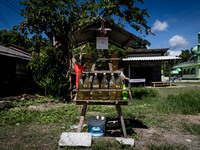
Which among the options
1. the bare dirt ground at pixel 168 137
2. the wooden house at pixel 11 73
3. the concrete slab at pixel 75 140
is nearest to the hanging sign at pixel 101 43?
the concrete slab at pixel 75 140

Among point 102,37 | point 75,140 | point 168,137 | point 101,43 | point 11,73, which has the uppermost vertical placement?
point 102,37

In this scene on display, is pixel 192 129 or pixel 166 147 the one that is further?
pixel 192 129

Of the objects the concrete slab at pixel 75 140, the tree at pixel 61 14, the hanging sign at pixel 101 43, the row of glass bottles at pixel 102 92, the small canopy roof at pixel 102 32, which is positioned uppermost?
the tree at pixel 61 14

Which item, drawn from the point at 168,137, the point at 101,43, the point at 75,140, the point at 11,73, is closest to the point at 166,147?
→ the point at 168,137

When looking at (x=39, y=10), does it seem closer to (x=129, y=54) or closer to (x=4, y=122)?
(x=4, y=122)

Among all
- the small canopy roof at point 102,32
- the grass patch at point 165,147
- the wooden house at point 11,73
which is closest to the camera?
the grass patch at point 165,147

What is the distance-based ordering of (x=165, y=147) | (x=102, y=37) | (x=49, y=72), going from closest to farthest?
(x=165, y=147)
(x=102, y=37)
(x=49, y=72)

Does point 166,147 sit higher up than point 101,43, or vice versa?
point 101,43

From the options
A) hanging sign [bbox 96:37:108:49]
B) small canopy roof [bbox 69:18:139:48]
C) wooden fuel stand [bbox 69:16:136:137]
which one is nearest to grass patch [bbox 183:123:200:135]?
wooden fuel stand [bbox 69:16:136:137]

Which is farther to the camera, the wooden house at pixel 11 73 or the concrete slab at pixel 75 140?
the wooden house at pixel 11 73

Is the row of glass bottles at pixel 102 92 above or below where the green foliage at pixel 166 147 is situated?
above

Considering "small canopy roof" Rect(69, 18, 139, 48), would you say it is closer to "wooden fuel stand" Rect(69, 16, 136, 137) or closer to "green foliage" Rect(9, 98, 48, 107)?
"wooden fuel stand" Rect(69, 16, 136, 137)

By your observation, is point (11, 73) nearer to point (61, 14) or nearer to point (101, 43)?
point (61, 14)

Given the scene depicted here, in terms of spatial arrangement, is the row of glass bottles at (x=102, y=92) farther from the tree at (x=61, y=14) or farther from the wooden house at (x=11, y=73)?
the wooden house at (x=11, y=73)
